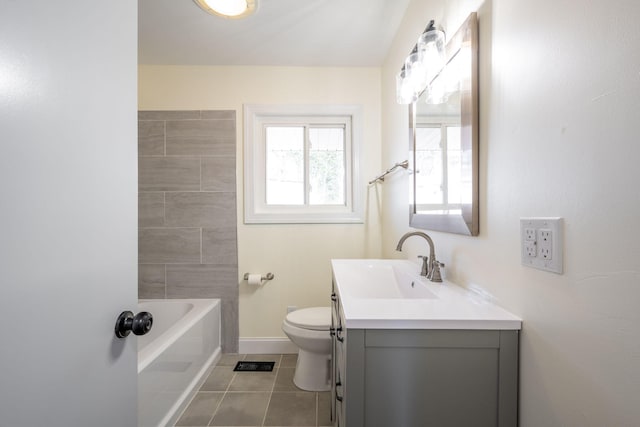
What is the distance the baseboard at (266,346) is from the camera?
2232 millimetres

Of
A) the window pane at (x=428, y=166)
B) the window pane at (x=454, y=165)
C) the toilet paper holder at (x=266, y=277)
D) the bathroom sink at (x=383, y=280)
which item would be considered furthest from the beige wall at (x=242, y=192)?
the window pane at (x=454, y=165)

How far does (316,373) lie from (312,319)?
0.35m

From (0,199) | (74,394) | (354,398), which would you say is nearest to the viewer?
(0,199)

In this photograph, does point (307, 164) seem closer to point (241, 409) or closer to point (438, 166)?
point (438, 166)

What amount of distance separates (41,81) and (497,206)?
1099 millimetres

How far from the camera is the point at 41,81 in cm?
46

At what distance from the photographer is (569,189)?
59 centimetres

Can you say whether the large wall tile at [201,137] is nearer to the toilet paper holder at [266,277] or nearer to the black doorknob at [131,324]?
the toilet paper holder at [266,277]

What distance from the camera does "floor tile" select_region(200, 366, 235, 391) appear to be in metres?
1.81

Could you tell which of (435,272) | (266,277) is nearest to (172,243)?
(266,277)

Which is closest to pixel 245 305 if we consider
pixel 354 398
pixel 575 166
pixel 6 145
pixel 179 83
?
pixel 354 398

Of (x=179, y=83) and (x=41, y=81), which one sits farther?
(x=179, y=83)

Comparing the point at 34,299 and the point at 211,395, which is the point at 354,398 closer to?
the point at 34,299

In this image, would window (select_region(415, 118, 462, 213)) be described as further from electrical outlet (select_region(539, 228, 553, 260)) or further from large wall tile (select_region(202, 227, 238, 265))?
large wall tile (select_region(202, 227, 238, 265))
